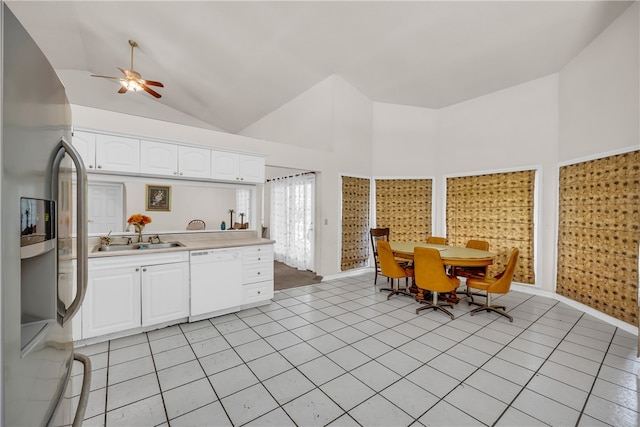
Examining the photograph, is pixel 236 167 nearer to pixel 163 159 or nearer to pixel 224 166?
pixel 224 166

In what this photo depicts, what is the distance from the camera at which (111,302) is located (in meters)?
2.64

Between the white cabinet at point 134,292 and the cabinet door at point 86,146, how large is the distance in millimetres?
1043

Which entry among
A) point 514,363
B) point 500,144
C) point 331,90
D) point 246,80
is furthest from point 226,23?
point 514,363

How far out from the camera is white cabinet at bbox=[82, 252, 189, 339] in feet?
8.43

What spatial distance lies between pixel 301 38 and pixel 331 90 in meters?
1.16

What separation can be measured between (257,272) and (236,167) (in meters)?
1.47

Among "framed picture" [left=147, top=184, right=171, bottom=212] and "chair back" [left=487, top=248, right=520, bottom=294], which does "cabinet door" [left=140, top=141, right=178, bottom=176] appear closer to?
"framed picture" [left=147, top=184, right=171, bottom=212]

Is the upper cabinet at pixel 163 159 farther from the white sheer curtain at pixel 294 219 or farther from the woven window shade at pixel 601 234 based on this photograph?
the woven window shade at pixel 601 234

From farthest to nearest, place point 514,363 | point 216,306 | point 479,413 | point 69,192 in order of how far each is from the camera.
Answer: point 216,306, point 514,363, point 479,413, point 69,192

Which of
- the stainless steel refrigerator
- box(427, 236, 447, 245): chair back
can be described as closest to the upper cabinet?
the stainless steel refrigerator

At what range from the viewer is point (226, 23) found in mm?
3932

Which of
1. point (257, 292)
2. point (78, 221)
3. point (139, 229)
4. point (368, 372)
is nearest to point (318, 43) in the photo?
point (139, 229)

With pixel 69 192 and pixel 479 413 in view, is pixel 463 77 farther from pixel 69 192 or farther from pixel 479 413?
pixel 69 192

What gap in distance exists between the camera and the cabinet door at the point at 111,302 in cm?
255
